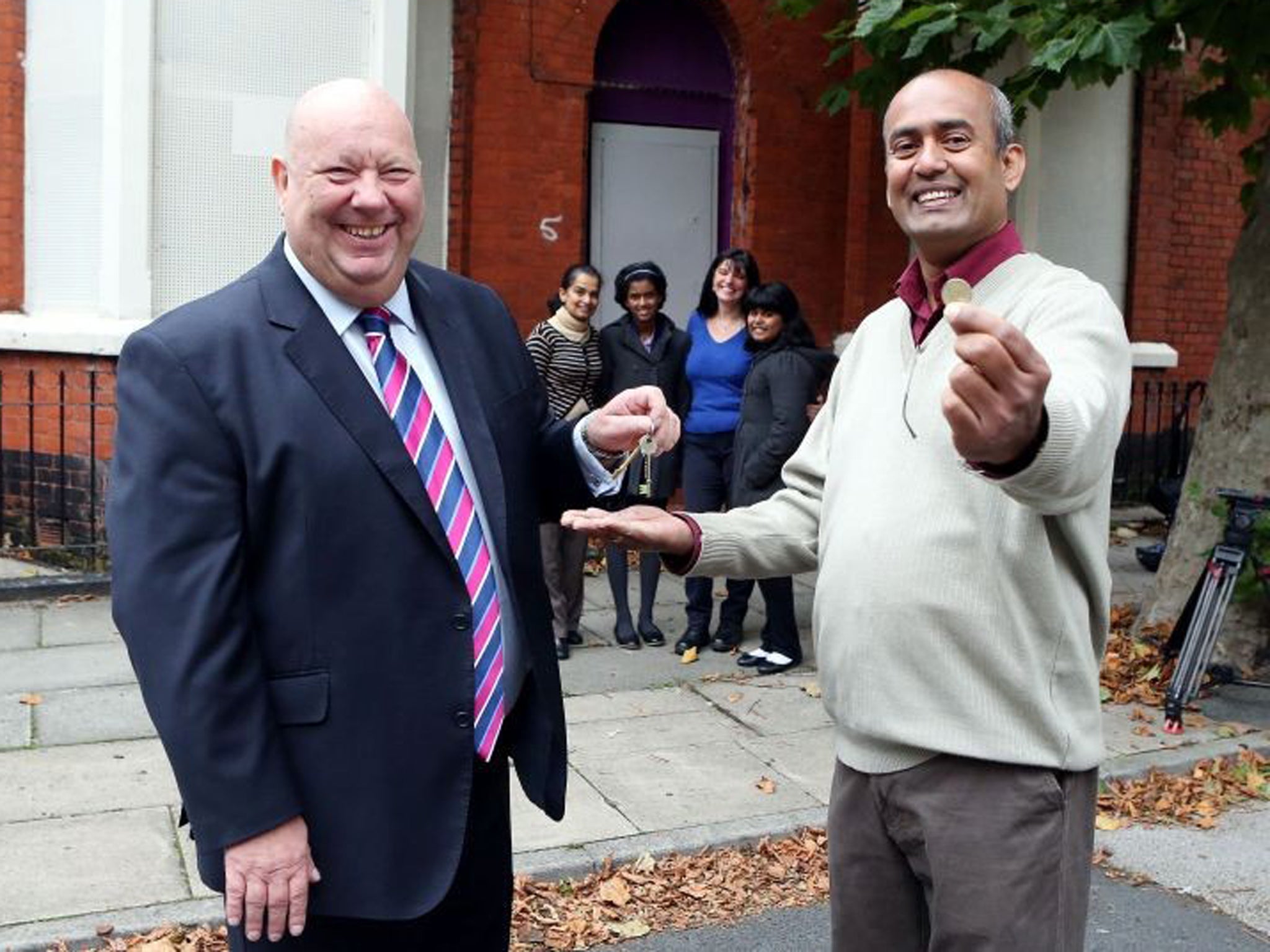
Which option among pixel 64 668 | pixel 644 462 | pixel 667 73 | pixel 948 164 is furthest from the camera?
pixel 667 73

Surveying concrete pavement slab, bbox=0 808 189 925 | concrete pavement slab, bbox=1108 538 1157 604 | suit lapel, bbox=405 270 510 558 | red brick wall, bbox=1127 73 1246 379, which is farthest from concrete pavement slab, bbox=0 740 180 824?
red brick wall, bbox=1127 73 1246 379

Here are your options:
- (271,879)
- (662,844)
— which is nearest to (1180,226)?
(662,844)

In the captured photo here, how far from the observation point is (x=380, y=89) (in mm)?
2480

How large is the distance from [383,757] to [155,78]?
24.2 feet

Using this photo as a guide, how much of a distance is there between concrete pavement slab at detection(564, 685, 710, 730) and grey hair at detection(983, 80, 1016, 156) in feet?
13.5

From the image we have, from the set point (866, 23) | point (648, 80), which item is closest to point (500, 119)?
point (648, 80)

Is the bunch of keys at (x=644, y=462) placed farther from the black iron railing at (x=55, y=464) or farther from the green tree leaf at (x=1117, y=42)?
the black iron railing at (x=55, y=464)

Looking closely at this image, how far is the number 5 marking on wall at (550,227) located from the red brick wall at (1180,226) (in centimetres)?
548

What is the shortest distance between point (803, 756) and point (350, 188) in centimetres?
399

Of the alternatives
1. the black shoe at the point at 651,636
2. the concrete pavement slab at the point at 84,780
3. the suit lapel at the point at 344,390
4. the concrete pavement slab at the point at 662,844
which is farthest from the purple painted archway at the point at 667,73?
the suit lapel at the point at 344,390

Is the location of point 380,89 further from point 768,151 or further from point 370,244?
point 768,151

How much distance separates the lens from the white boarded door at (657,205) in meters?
10.7

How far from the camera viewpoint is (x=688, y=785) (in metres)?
5.41

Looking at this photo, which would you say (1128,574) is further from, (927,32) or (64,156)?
(64,156)
